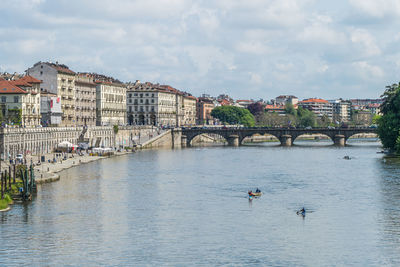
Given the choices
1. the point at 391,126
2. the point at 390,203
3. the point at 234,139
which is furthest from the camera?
the point at 234,139

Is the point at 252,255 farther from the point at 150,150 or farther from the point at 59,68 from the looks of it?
the point at 59,68

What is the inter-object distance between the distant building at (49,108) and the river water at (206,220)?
6384 centimetres

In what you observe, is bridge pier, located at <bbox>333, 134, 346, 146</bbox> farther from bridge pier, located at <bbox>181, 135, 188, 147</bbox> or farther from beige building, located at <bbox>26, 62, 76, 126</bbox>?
beige building, located at <bbox>26, 62, 76, 126</bbox>

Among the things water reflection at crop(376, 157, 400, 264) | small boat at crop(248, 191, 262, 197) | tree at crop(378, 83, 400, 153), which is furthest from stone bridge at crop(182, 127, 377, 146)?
small boat at crop(248, 191, 262, 197)

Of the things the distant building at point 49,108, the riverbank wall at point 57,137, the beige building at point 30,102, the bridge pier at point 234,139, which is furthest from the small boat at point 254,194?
the bridge pier at point 234,139

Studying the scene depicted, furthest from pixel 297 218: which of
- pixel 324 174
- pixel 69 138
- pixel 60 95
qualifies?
pixel 60 95

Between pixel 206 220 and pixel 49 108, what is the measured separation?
366 ft

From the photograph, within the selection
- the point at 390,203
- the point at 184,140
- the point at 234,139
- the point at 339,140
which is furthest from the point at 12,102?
the point at 390,203

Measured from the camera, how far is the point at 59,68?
18500cm

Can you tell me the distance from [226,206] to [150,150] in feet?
312

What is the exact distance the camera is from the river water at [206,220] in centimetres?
5603

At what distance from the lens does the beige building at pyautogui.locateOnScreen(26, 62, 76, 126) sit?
595ft

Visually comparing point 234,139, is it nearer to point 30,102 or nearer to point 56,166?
point 30,102

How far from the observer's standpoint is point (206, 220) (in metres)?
68.8
